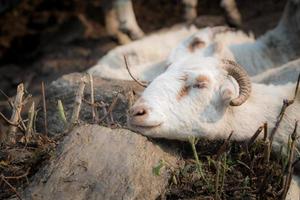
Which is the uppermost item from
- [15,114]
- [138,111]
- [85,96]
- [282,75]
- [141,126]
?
[282,75]

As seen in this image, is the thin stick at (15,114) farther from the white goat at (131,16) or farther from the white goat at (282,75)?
the white goat at (131,16)

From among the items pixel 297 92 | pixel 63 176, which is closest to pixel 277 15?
pixel 297 92

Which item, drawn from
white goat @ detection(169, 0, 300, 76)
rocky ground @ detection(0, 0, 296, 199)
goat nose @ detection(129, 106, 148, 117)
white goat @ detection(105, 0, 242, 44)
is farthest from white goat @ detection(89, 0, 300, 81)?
goat nose @ detection(129, 106, 148, 117)

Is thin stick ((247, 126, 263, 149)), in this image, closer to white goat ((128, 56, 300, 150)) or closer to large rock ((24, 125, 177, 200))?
white goat ((128, 56, 300, 150))

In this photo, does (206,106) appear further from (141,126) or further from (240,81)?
(141,126)

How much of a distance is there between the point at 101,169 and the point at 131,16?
830 centimetres

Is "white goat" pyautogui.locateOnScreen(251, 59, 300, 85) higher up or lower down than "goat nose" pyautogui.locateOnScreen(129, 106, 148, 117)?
higher up

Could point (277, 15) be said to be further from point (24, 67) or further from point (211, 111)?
point (211, 111)

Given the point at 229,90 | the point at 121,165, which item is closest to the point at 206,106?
the point at 229,90

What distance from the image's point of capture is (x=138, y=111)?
A: 19.0 feet

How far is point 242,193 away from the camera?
521 centimetres

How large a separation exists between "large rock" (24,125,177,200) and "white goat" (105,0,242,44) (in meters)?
7.28

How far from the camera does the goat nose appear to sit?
19.0 feet

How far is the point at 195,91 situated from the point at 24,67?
8923 millimetres
